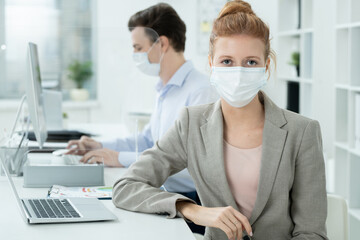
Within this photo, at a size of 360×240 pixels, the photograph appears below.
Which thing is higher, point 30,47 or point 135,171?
point 30,47

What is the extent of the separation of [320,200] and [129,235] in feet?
1.79

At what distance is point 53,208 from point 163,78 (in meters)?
1.04

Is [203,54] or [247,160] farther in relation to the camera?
[203,54]

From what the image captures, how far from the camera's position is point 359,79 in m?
3.04

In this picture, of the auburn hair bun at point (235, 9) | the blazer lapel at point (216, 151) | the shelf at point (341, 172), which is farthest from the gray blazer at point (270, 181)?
the shelf at point (341, 172)

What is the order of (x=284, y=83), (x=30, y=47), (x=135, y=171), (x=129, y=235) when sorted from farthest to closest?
(x=284, y=83) < (x=30, y=47) < (x=135, y=171) < (x=129, y=235)

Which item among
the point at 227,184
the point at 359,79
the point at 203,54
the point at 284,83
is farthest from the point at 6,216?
the point at 203,54

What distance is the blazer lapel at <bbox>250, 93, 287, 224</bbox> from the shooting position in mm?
1494

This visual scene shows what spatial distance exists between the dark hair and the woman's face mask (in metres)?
0.83

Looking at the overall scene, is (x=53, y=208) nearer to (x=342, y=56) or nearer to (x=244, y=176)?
(x=244, y=176)

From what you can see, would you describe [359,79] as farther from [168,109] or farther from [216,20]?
[216,20]

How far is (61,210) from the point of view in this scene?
1.51 m

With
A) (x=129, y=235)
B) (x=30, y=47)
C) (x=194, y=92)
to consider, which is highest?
(x=30, y=47)

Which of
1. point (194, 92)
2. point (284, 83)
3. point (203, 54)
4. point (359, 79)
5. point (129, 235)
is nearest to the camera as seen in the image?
point (129, 235)
